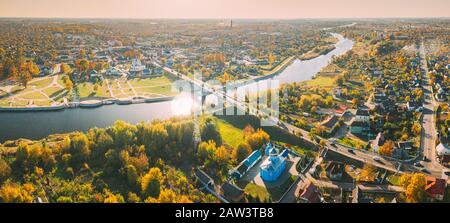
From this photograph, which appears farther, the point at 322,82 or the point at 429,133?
the point at 322,82

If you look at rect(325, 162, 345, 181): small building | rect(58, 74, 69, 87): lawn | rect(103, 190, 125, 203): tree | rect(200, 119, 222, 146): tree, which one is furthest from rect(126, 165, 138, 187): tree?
rect(58, 74, 69, 87): lawn

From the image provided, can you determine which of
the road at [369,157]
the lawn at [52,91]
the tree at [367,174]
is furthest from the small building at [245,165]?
the lawn at [52,91]

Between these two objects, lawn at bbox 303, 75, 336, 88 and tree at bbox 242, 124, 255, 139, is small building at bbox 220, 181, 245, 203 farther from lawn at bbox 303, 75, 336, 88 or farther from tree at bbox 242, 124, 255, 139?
lawn at bbox 303, 75, 336, 88

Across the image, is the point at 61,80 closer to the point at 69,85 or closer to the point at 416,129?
the point at 69,85

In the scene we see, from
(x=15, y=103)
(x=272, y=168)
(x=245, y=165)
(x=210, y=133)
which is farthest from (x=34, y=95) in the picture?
(x=272, y=168)

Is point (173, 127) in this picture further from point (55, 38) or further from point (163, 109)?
point (55, 38)
